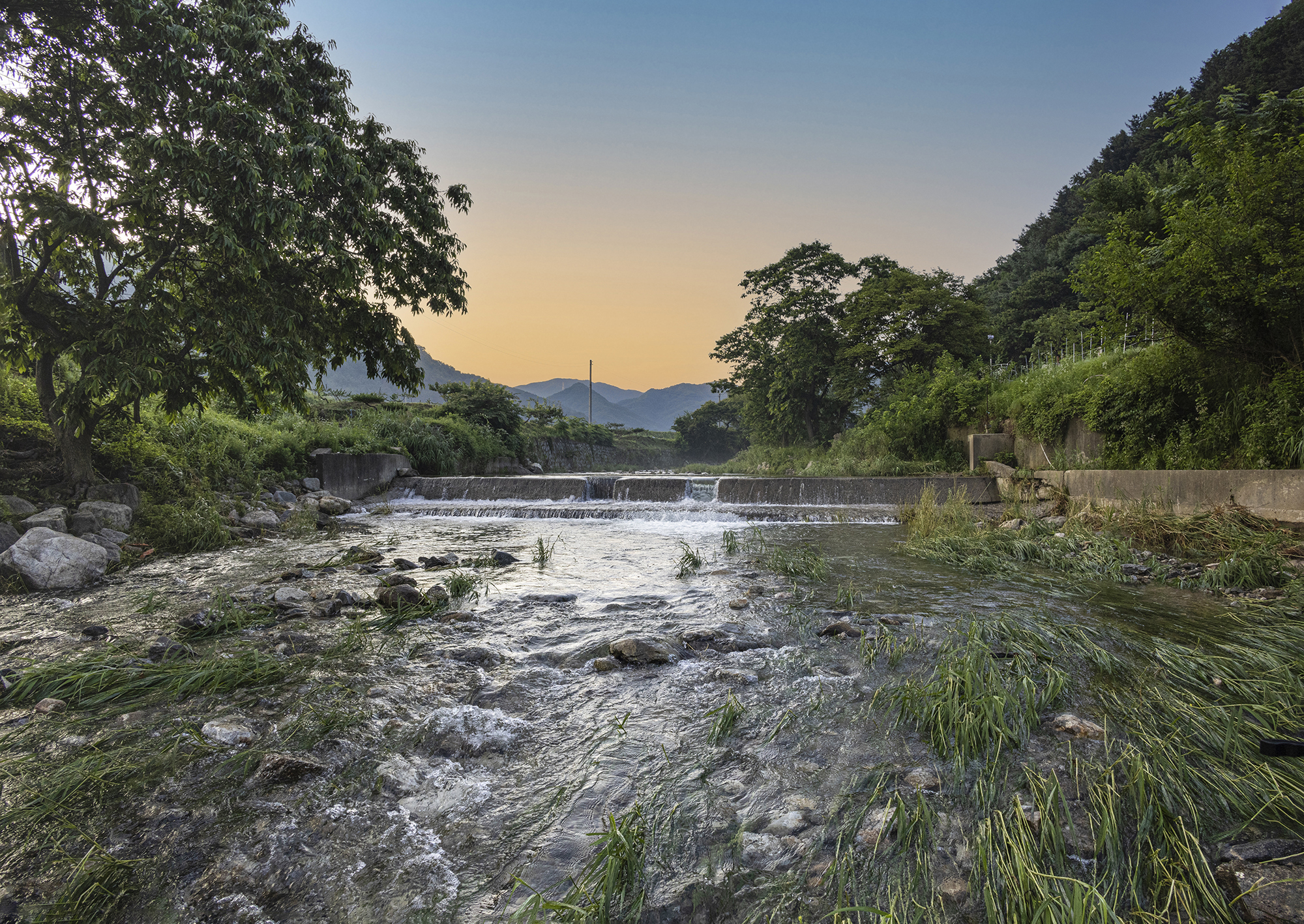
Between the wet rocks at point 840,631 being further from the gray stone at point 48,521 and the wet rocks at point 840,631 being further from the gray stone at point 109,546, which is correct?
the gray stone at point 48,521

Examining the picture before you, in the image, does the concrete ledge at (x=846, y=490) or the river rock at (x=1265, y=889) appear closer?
the river rock at (x=1265, y=889)

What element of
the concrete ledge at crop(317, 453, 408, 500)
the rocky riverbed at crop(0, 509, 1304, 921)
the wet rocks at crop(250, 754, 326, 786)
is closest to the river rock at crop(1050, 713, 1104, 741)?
the rocky riverbed at crop(0, 509, 1304, 921)

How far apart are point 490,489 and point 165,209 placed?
29.5 feet

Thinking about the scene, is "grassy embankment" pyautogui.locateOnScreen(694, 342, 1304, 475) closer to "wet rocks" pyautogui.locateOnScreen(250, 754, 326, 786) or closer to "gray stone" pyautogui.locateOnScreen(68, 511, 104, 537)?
"wet rocks" pyautogui.locateOnScreen(250, 754, 326, 786)

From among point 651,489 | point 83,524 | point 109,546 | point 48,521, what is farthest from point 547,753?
point 651,489

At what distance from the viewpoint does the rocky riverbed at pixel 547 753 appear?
1.48m

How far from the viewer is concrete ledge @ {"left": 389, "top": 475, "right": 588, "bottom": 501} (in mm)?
13656

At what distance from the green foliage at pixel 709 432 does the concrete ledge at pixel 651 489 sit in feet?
135

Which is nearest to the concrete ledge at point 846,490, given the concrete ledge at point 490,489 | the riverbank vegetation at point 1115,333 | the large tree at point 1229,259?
the riverbank vegetation at point 1115,333

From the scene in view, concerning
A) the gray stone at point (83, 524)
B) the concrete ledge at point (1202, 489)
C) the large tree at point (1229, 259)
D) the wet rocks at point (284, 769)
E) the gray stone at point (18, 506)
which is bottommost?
the wet rocks at point (284, 769)

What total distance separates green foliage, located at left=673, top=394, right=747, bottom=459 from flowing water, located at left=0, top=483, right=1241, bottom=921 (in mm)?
49070

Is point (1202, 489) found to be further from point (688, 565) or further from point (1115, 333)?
point (688, 565)

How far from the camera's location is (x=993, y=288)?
3700 cm

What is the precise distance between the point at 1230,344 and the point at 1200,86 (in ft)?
144
